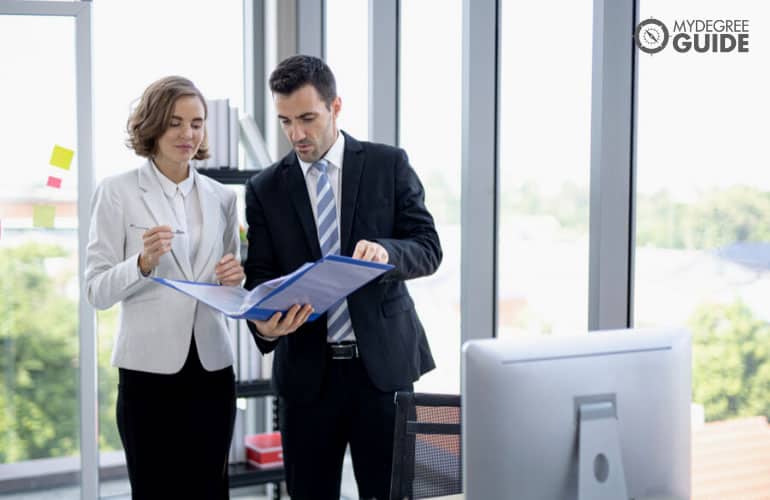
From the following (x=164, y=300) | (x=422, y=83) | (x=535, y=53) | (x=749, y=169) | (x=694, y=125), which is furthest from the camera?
(x=422, y=83)

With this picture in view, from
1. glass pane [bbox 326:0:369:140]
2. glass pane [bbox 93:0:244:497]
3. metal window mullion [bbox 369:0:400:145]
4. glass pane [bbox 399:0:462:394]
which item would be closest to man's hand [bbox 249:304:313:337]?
glass pane [bbox 399:0:462:394]

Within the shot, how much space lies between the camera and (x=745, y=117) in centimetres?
196

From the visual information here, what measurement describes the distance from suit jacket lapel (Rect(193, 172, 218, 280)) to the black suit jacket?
0.56 feet

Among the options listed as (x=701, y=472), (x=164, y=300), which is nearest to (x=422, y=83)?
(x=164, y=300)

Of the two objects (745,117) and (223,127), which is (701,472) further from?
(223,127)

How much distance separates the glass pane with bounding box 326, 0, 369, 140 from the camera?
3.59 meters

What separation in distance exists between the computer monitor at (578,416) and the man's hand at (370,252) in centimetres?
67

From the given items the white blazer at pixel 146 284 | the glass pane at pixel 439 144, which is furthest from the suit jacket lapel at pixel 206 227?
the glass pane at pixel 439 144

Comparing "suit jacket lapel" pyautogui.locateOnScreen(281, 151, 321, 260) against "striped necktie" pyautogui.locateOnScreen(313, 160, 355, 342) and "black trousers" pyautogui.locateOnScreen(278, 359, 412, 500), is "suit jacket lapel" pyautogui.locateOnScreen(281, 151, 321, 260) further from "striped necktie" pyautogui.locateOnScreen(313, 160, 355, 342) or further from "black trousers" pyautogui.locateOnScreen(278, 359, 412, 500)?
"black trousers" pyautogui.locateOnScreen(278, 359, 412, 500)

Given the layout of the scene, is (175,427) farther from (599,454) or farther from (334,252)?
(599,454)

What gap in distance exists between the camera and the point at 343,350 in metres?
2.11

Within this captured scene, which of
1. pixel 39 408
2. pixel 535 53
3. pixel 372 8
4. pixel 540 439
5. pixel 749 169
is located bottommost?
pixel 39 408

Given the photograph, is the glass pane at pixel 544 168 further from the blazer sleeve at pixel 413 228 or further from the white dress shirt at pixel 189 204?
the white dress shirt at pixel 189 204

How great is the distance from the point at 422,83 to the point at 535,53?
0.69 metres
